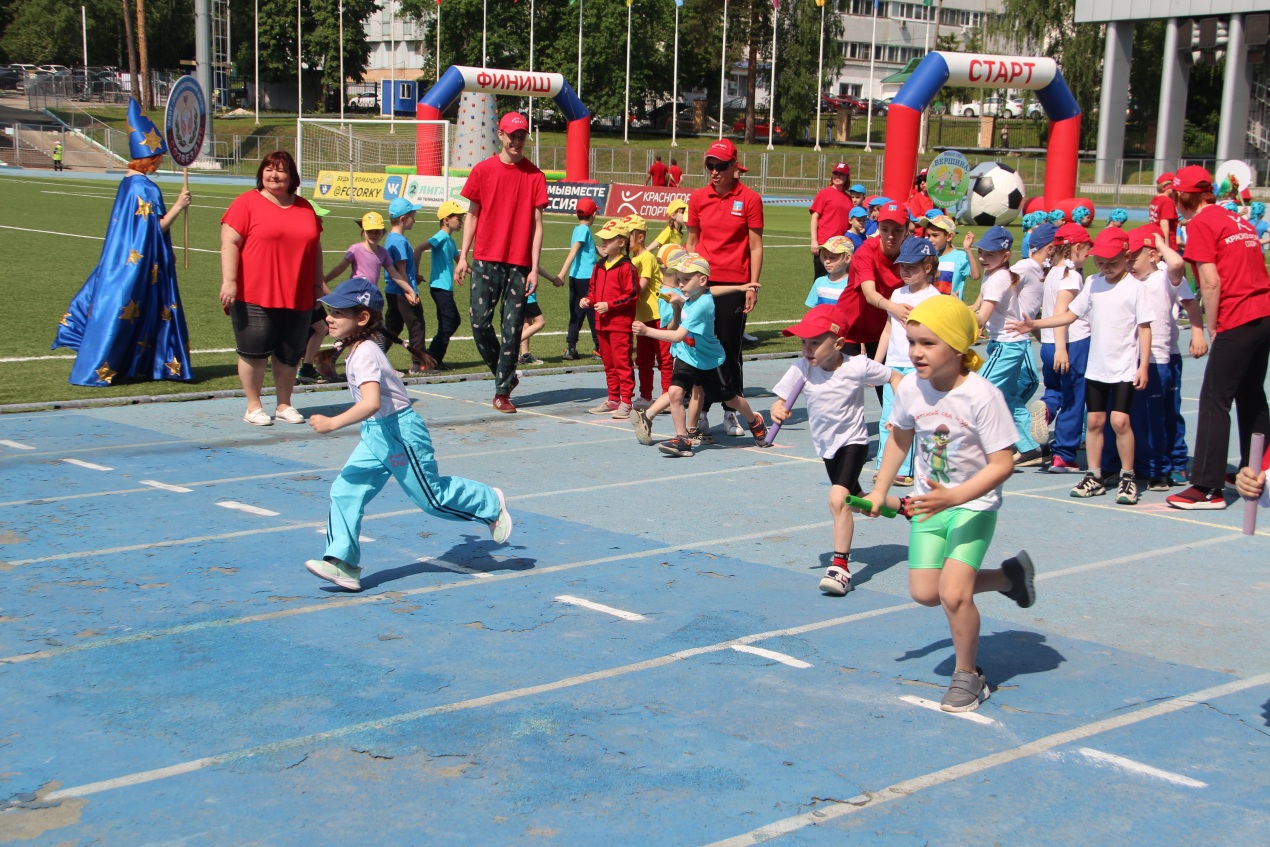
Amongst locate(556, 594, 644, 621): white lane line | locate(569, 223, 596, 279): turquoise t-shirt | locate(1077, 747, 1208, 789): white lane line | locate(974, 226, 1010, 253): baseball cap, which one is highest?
locate(974, 226, 1010, 253): baseball cap

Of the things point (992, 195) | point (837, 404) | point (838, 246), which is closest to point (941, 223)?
point (838, 246)

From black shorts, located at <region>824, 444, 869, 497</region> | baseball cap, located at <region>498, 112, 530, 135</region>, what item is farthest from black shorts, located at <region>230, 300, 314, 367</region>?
black shorts, located at <region>824, 444, 869, 497</region>

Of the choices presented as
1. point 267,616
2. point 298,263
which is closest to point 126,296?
point 298,263

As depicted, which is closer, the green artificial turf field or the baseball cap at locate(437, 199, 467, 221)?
the green artificial turf field

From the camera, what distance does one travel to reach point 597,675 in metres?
5.45

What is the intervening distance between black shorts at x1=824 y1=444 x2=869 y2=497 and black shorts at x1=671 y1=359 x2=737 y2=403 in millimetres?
3030

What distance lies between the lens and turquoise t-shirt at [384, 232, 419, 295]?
13.1 m

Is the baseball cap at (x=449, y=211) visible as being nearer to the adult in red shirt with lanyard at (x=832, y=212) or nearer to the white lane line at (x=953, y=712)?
the adult in red shirt with lanyard at (x=832, y=212)

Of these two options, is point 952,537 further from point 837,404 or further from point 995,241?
point 995,241

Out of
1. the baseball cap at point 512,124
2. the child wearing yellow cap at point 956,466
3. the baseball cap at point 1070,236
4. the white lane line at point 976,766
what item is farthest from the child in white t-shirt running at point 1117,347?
the baseball cap at point 512,124

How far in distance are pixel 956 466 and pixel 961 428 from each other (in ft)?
0.53

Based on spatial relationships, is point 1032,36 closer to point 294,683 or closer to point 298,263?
point 298,263

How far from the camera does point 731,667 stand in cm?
558

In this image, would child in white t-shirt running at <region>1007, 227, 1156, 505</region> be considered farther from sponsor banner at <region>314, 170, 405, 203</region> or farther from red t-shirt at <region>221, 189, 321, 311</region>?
sponsor banner at <region>314, 170, 405, 203</region>
